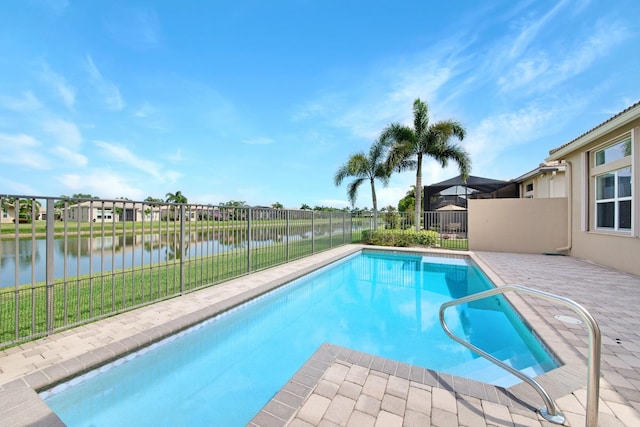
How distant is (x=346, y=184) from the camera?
1864 centimetres

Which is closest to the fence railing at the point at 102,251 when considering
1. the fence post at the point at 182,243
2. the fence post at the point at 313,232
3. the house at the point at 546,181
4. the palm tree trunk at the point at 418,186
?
the fence post at the point at 182,243

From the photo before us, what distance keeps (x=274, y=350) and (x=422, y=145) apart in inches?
533

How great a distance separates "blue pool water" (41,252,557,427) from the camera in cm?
273

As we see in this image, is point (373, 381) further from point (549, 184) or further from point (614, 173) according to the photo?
point (549, 184)

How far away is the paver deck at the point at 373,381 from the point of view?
2186 millimetres

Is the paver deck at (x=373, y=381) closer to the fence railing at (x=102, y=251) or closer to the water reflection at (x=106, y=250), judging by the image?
the fence railing at (x=102, y=251)

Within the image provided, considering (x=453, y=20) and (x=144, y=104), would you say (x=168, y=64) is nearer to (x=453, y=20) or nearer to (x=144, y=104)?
(x=144, y=104)

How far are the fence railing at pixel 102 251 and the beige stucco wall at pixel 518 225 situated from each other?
9.40 meters

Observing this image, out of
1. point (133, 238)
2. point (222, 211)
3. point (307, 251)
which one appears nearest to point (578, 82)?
point (307, 251)

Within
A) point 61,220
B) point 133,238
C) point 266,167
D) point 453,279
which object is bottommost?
point 453,279

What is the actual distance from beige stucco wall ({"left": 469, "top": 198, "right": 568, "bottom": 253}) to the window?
7.44 ft

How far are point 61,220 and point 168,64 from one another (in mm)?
9474

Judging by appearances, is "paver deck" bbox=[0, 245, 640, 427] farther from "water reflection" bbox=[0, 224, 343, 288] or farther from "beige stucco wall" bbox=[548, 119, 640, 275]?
"beige stucco wall" bbox=[548, 119, 640, 275]

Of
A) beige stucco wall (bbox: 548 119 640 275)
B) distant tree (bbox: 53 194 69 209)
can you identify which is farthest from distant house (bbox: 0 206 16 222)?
beige stucco wall (bbox: 548 119 640 275)
